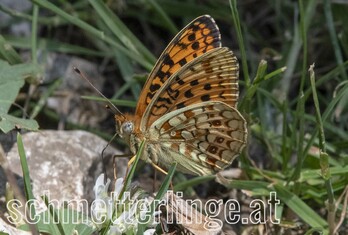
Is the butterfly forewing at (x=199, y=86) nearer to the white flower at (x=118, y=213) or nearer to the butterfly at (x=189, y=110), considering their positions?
the butterfly at (x=189, y=110)

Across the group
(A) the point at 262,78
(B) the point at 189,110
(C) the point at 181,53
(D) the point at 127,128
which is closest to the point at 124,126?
(D) the point at 127,128

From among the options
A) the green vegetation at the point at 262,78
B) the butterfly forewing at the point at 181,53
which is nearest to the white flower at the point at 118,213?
the green vegetation at the point at 262,78

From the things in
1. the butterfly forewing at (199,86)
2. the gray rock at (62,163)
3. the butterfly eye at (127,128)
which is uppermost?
the butterfly forewing at (199,86)

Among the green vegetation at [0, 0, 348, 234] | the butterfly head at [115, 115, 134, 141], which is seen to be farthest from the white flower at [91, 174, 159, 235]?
the butterfly head at [115, 115, 134, 141]

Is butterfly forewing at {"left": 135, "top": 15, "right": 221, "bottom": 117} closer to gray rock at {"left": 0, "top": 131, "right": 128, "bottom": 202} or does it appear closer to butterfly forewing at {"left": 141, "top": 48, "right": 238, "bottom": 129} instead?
butterfly forewing at {"left": 141, "top": 48, "right": 238, "bottom": 129}

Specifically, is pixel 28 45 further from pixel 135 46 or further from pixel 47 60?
pixel 135 46

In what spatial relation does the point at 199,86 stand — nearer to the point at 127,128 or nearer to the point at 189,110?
the point at 189,110
